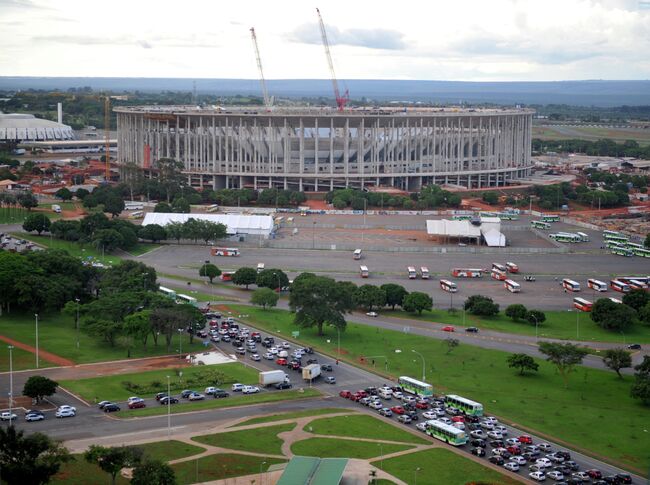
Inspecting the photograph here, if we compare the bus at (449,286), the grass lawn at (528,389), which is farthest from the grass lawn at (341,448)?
the bus at (449,286)

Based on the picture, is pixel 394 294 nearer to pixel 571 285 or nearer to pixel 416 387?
pixel 571 285

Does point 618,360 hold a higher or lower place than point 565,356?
lower

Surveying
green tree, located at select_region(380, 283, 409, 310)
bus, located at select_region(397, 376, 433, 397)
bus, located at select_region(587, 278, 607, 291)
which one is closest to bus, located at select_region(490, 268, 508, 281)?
bus, located at select_region(587, 278, 607, 291)

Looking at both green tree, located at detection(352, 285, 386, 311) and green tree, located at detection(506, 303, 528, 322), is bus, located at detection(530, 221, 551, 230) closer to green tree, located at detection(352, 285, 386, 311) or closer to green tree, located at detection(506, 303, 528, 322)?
green tree, located at detection(506, 303, 528, 322)

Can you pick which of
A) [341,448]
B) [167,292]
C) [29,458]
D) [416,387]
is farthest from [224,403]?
[167,292]

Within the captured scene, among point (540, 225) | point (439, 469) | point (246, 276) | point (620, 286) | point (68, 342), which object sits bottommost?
point (439, 469)

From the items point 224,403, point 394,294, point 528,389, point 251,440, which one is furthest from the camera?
point 394,294

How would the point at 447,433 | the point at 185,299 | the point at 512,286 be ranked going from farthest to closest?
1. the point at 512,286
2. the point at 185,299
3. the point at 447,433

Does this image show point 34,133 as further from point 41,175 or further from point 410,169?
point 410,169
